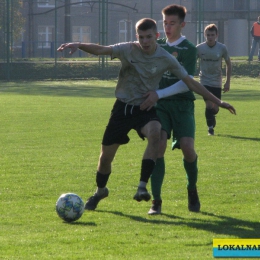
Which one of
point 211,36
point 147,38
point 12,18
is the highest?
point 12,18

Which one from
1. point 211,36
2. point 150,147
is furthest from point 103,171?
point 211,36

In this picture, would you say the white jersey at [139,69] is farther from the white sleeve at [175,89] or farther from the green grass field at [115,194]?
the green grass field at [115,194]

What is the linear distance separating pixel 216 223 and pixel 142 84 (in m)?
1.42

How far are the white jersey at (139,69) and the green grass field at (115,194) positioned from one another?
1136 millimetres

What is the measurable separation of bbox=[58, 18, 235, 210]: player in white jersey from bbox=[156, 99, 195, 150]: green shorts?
284 mm

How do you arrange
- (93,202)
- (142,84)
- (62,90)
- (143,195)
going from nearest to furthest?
(143,195) < (142,84) < (93,202) < (62,90)

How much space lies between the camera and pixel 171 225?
6301 mm

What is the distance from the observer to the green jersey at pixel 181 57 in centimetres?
711

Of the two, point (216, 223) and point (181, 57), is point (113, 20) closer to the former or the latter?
point (181, 57)

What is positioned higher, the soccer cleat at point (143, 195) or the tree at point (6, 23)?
the tree at point (6, 23)

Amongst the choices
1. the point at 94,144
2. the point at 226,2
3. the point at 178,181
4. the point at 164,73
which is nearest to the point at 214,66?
the point at 94,144

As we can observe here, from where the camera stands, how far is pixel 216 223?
21.0ft

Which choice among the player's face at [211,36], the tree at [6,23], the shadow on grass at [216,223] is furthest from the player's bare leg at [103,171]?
the tree at [6,23]

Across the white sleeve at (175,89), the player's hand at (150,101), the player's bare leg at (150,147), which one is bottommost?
the player's bare leg at (150,147)
